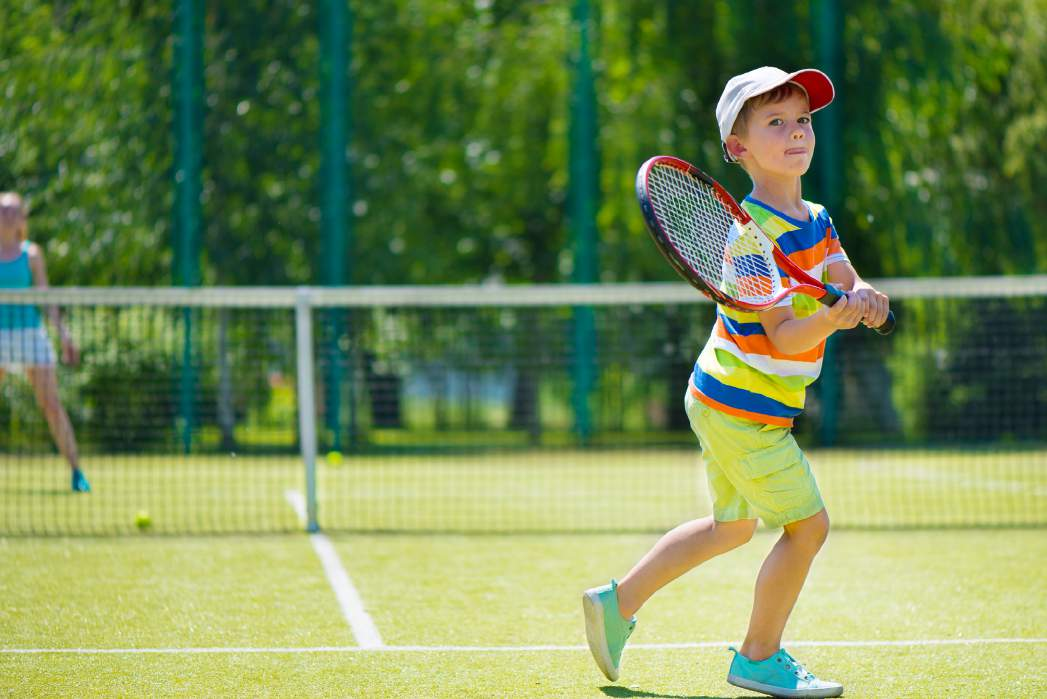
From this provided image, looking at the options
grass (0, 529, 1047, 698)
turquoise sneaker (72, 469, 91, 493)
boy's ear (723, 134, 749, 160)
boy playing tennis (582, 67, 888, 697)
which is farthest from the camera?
turquoise sneaker (72, 469, 91, 493)

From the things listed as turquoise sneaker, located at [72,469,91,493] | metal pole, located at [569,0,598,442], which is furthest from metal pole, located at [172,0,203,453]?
turquoise sneaker, located at [72,469,91,493]

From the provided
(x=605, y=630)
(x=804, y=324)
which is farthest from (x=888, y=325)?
(x=605, y=630)

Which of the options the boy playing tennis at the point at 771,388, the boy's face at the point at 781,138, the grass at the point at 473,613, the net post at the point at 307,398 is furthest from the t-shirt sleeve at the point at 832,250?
the net post at the point at 307,398

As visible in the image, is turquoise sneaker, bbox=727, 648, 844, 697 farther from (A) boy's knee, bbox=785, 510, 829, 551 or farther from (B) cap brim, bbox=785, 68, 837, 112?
(B) cap brim, bbox=785, 68, 837, 112

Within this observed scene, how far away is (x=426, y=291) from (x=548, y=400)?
5429 millimetres

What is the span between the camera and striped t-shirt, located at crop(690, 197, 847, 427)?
405 centimetres

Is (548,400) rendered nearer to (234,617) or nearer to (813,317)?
(234,617)

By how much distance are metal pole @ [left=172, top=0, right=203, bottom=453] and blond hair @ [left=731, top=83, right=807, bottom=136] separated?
10498mm

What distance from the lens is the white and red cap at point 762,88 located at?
404 cm

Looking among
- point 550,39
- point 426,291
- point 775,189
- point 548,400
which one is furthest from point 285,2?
point 775,189

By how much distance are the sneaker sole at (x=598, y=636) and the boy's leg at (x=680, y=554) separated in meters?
0.08

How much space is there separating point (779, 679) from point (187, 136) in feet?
36.7

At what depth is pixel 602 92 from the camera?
1580 cm

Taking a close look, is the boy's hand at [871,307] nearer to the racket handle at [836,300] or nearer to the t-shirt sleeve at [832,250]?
the racket handle at [836,300]
